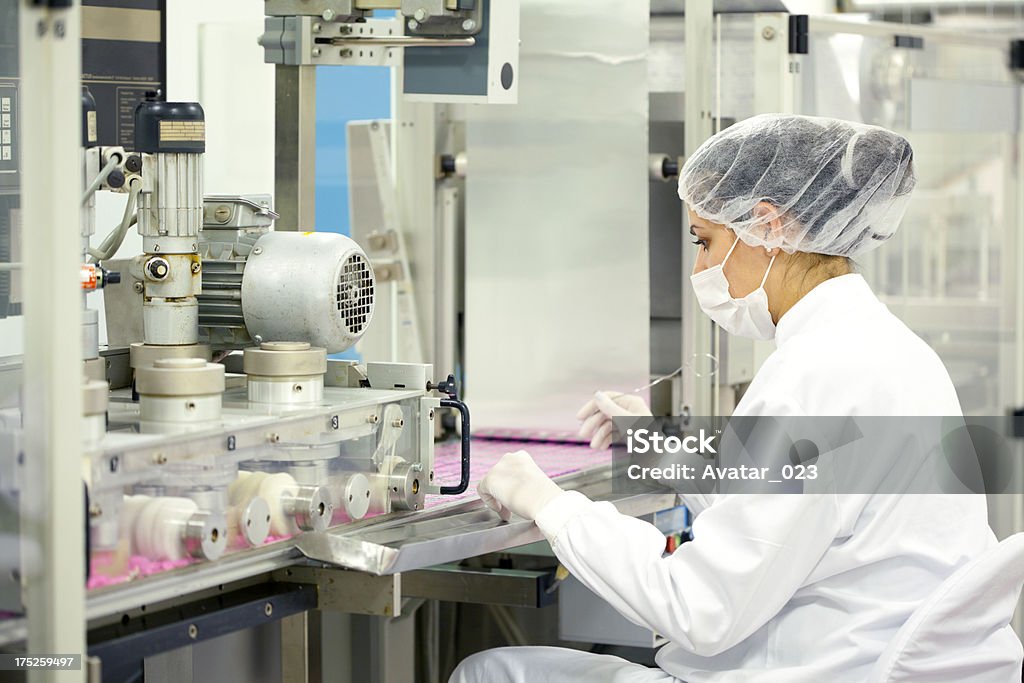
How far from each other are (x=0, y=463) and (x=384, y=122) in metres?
1.41

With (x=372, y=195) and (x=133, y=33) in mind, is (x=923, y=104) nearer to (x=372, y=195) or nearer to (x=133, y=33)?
(x=372, y=195)

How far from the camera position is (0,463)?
1.48 m

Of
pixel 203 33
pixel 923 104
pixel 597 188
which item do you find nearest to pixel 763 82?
pixel 597 188

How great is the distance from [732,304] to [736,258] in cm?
7

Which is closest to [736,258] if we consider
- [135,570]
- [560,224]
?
[560,224]

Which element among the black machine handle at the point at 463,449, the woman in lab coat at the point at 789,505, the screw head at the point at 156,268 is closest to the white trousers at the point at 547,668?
the woman in lab coat at the point at 789,505

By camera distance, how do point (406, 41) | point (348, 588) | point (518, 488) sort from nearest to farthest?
point (348, 588) < point (518, 488) < point (406, 41)

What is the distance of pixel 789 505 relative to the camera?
157 cm

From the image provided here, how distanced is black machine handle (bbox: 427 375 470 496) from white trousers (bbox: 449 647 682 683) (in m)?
0.24

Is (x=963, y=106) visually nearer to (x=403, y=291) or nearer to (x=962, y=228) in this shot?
(x=962, y=228)

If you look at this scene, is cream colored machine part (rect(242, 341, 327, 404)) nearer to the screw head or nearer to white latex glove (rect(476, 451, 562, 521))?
the screw head

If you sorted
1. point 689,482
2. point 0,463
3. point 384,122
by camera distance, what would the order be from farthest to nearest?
point 384,122
point 689,482
point 0,463

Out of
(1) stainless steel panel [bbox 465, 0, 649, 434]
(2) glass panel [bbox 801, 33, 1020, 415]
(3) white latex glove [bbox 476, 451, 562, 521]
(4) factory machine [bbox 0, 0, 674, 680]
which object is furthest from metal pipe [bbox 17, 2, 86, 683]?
(2) glass panel [bbox 801, 33, 1020, 415]

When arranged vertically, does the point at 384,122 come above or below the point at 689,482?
above
